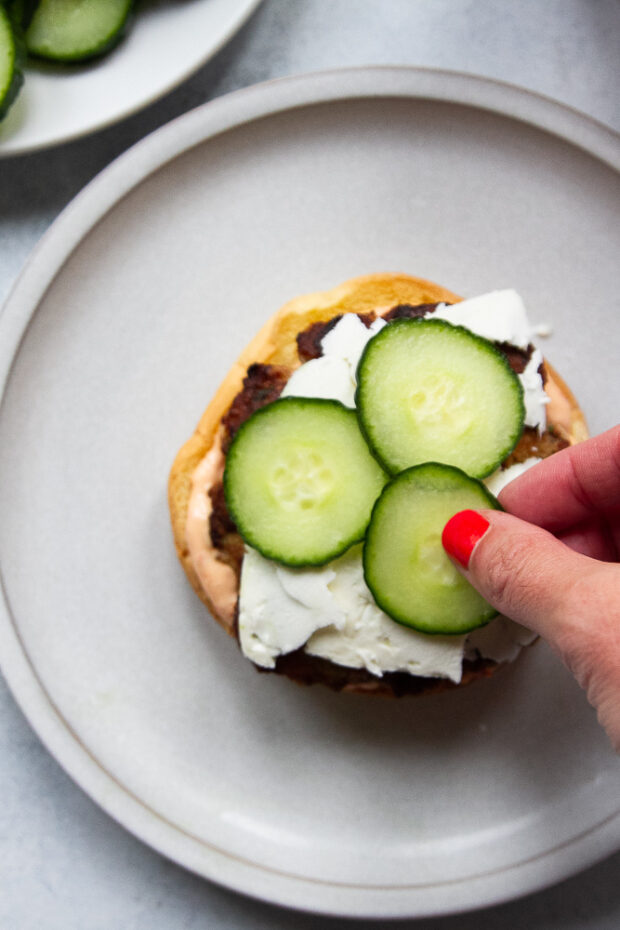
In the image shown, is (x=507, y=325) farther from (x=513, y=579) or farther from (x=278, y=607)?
(x=278, y=607)

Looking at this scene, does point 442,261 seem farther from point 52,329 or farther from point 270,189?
point 52,329

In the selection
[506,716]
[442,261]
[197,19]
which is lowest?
[506,716]

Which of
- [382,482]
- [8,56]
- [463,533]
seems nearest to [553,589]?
[463,533]

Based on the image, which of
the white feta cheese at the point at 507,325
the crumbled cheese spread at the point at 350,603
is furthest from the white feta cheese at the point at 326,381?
the white feta cheese at the point at 507,325

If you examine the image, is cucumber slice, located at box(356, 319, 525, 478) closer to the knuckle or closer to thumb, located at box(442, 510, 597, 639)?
thumb, located at box(442, 510, 597, 639)

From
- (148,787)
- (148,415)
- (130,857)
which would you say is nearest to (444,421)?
(148,415)

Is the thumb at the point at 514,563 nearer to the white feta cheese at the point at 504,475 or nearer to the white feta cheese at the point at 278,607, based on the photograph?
the white feta cheese at the point at 504,475
